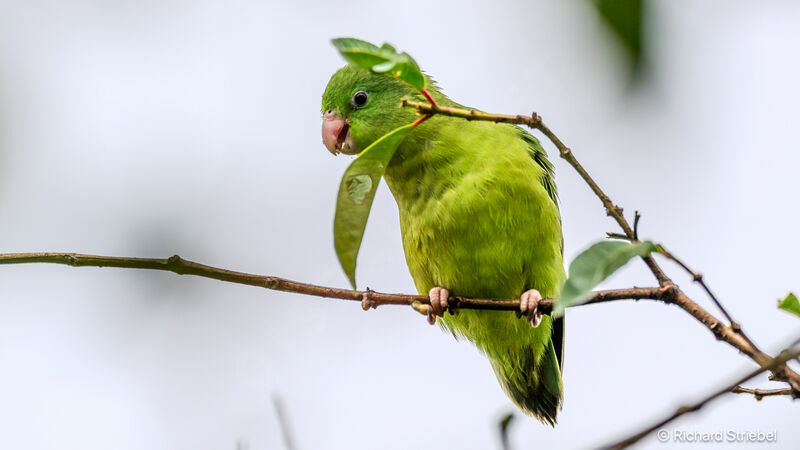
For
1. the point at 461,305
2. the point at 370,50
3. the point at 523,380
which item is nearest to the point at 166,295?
the point at 461,305

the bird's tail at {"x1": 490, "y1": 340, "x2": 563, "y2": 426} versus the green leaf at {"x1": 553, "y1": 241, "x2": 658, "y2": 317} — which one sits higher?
the green leaf at {"x1": 553, "y1": 241, "x2": 658, "y2": 317}

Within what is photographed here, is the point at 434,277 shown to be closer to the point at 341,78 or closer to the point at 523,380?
the point at 523,380

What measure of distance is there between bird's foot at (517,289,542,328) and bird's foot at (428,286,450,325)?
0.34 meters

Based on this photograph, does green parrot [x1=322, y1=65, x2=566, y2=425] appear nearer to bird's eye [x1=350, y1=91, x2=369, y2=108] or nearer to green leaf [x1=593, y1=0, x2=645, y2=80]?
bird's eye [x1=350, y1=91, x2=369, y2=108]

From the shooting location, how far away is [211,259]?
3115mm

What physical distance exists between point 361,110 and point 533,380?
5.35 ft

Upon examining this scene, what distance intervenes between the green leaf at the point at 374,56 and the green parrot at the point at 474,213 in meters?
1.42

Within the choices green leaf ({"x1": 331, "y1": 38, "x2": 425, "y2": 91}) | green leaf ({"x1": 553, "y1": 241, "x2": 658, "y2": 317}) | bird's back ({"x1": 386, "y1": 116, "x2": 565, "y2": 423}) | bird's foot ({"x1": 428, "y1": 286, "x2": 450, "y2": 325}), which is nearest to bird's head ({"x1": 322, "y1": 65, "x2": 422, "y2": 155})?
bird's back ({"x1": 386, "y1": 116, "x2": 565, "y2": 423})

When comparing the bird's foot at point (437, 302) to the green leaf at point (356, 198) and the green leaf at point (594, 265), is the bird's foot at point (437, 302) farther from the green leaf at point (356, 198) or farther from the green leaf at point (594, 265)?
the green leaf at point (594, 265)

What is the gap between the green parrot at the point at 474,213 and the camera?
3320 millimetres

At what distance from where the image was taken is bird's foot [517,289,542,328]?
9.63 ft

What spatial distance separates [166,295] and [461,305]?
0.92 m

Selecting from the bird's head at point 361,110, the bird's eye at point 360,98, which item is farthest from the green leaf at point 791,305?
the bird's eye at point 360,98

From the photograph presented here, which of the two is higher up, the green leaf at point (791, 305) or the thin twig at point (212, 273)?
the thin twig at point (212, 273)
